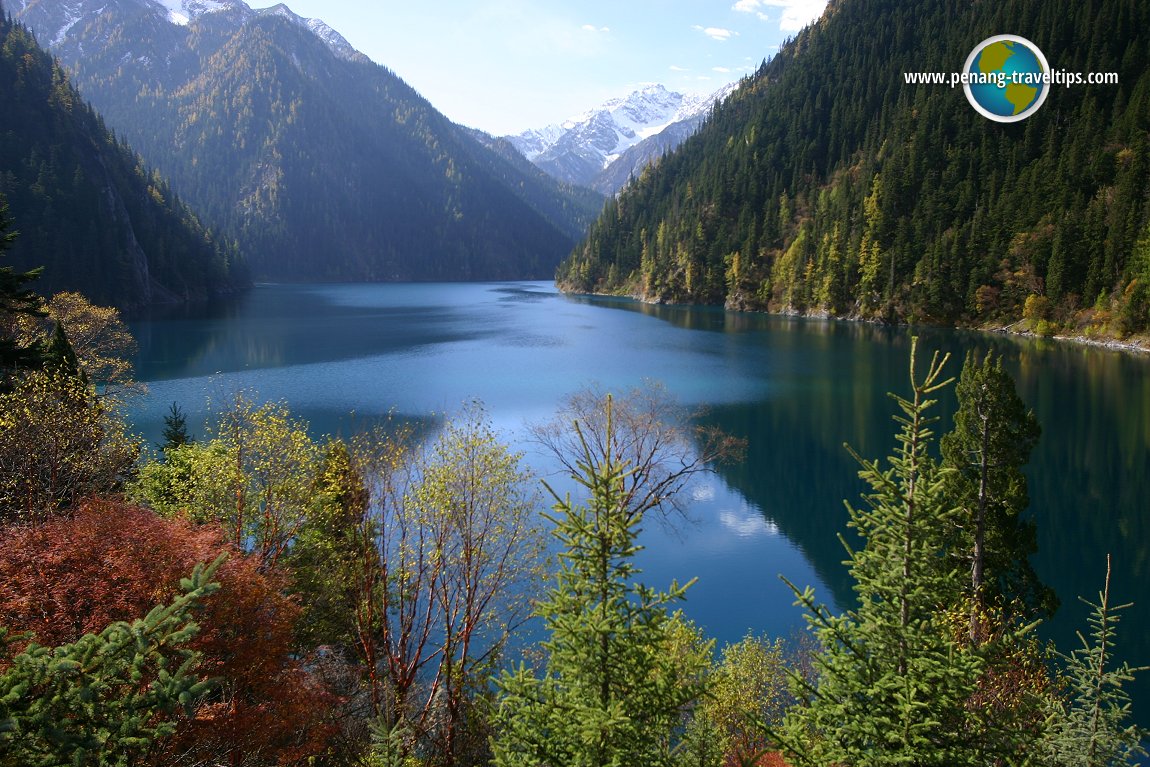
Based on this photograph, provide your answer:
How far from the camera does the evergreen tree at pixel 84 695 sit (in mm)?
5605

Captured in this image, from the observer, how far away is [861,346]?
8225cm

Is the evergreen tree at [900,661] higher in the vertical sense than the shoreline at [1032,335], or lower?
lower

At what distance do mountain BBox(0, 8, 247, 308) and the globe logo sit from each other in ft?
508

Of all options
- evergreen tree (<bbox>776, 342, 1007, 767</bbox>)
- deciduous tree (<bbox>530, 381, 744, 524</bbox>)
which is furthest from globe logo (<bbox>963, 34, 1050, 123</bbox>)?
evergreen tree (<bbox>776, 342, 1007, 767</bbox>)

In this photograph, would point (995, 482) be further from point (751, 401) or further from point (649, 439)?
point (751, 401)

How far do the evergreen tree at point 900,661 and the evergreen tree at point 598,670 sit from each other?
73.6 inches

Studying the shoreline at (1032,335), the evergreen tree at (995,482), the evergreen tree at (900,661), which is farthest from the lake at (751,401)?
the evergreen tree at (900,661)

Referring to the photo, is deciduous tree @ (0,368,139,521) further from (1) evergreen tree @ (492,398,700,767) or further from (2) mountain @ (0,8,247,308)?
(2) mountain @ (0,8,247,308)

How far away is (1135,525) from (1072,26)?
5139 inches

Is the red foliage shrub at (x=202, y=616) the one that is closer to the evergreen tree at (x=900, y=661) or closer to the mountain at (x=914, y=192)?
the evergreen tree at (x=900, y=661)

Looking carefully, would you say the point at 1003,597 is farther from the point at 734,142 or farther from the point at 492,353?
the point at 734,142

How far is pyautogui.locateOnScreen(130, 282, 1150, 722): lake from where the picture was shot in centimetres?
2766

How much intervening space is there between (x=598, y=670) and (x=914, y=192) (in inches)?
5161

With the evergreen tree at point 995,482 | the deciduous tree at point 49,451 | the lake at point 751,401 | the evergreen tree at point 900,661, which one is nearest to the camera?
the evergreen tree at point 900,661
